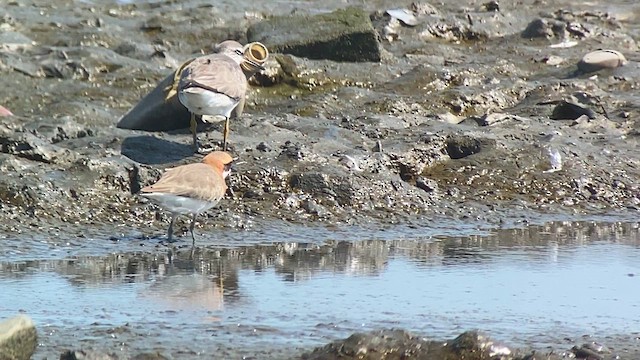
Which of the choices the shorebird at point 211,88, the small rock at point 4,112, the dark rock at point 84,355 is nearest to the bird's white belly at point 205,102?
the shorebird at point 211,88

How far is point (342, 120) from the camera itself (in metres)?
12.9

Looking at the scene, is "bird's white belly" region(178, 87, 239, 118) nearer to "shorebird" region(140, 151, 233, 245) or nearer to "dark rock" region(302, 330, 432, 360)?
"shorebird" region(140, 151, 233, 245)

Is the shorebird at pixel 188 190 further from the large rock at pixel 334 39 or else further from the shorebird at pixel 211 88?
Answer: the large rock at pixel 334 39

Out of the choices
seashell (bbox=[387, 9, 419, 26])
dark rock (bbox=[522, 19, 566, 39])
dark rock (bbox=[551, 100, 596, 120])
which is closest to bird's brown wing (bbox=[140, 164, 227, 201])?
dark rock (bbox=[551, 100, 596, 120])

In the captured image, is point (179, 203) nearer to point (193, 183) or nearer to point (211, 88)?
point (193, 183)

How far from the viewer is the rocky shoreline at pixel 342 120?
33.9 ft

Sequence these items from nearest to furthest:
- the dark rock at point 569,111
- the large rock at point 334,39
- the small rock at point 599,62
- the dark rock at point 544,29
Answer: the dark rock at point 569,111 → the large rock at point 334,39 → the small rock at point 599,62 → the dark rock at point 544,29

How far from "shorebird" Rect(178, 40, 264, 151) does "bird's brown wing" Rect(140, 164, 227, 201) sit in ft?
5.15

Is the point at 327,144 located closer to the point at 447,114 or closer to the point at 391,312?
the point at 447,114

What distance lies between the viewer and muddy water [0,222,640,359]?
6.49 meters

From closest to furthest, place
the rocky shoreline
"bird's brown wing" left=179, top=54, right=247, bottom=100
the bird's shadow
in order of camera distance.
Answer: the rocky shoreline → the bird's shadow → "bird's brown wing" left=179, top=54, right=247, bottom=100

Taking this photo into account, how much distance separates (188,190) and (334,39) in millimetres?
7033

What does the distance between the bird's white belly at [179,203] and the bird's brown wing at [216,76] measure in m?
1.96

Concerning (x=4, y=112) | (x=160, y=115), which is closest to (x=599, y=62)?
(x=160, y=115)
